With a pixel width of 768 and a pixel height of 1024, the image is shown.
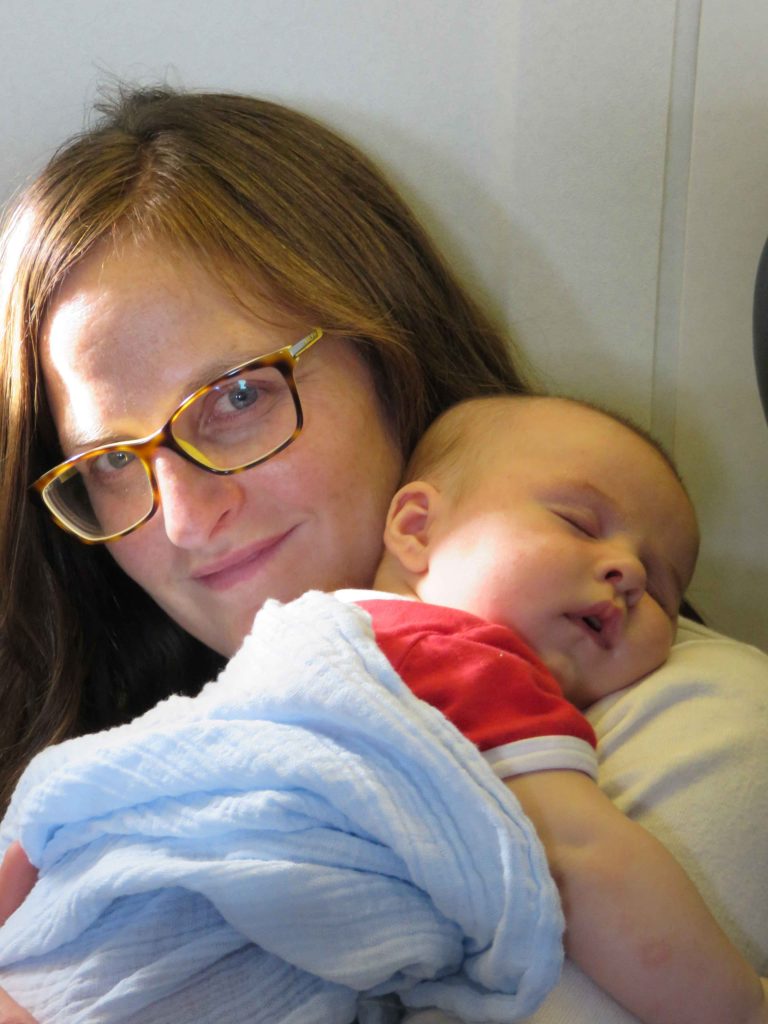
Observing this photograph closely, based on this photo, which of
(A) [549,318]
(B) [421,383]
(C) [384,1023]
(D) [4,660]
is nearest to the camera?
(C) [384,1023]

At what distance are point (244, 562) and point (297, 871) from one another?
45 cm

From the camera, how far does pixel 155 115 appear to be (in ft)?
4.54

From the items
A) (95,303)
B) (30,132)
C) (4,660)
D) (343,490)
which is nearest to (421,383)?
(343,490)

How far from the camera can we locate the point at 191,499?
111 centimetres

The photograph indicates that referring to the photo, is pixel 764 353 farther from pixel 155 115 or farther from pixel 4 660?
pixel 4 660

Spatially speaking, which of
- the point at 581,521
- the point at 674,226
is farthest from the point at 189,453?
the point at 674,226

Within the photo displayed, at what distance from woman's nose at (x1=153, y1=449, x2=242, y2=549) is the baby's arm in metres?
0.47

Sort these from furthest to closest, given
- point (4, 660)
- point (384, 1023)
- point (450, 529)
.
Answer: point (4, 660) < point (450, 529) < point (384, 1023)

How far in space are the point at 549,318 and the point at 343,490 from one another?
2.02ft

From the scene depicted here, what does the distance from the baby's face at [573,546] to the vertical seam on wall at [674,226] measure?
55 cm

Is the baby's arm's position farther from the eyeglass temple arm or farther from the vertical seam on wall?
the vertical seam on wall

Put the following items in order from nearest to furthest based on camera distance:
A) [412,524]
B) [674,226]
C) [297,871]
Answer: [297,871] → [412,524] → [674,226]

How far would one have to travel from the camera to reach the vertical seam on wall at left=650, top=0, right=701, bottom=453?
4.95ft

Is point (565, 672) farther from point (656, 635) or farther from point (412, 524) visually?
point (412, 524)
